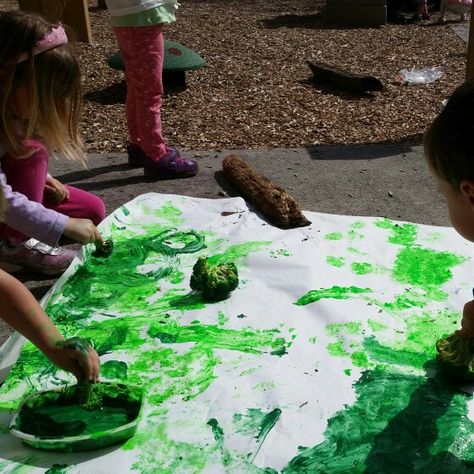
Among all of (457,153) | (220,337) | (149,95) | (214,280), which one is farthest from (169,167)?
(457,153)

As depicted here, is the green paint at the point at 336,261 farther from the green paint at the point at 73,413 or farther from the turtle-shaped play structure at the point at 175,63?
the turtle-shaped play structure at the point at 175,63

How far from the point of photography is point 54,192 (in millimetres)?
2922

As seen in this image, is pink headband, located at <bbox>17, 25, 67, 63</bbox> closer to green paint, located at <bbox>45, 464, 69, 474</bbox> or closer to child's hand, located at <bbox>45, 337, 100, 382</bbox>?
child's hand, located at <bbox>45, 337, 100, 382</bbox>

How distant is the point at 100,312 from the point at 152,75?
Result: 5.32 feet

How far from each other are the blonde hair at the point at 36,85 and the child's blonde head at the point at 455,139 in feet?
3.77

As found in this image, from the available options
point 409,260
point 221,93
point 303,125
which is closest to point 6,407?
point 409,260

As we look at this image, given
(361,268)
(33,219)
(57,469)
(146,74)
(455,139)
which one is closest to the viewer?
(455,139)

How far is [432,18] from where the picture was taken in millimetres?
8367

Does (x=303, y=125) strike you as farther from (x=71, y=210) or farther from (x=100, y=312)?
(x=100, y=312)

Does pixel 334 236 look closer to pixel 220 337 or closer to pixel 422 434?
pixel 220 337

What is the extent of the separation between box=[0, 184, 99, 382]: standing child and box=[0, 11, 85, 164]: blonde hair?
2.17ft

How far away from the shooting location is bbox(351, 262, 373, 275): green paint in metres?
2.46

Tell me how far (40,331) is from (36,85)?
81 centimetres

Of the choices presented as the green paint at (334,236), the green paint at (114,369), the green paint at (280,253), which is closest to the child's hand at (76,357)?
the green paint at (114,369)
